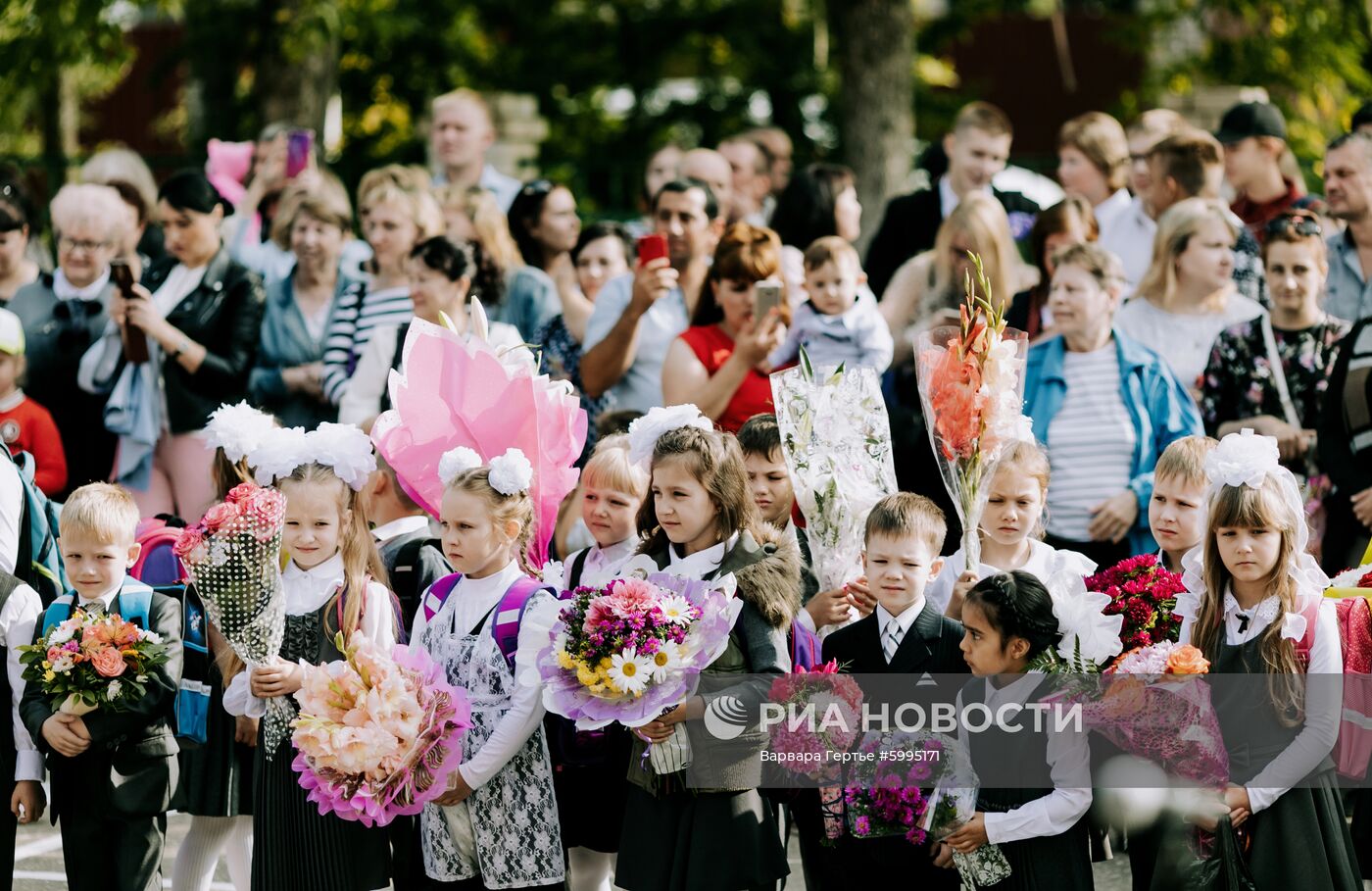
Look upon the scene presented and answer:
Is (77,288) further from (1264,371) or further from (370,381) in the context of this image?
(1264,371)

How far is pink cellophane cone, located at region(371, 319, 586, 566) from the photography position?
215 inches

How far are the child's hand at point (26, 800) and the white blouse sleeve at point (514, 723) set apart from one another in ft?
4.61

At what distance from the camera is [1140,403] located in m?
6.60

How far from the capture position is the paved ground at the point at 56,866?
614 cm

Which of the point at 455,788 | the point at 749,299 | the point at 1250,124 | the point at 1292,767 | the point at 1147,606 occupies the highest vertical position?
the point at 1250,124

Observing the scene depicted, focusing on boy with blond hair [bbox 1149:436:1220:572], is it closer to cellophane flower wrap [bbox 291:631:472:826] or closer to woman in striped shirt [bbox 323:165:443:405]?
cellophane flower wrap [bbox 291:631:472:826]

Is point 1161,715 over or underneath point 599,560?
underneath

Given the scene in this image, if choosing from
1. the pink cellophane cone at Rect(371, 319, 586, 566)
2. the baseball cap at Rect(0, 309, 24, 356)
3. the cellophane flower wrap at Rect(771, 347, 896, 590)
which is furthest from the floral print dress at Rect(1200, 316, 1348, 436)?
the baseball cap at Rect(0, 309, 24, 356)

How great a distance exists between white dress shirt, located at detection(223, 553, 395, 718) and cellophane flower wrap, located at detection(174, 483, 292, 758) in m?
0.17

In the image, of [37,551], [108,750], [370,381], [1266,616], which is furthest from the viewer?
[370,381]

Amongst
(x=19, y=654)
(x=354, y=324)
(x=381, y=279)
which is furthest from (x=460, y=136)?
(x=19, y=654)

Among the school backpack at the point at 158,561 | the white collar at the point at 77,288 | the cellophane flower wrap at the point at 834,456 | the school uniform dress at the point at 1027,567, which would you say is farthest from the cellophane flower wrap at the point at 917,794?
the white collar at the point at 77,288

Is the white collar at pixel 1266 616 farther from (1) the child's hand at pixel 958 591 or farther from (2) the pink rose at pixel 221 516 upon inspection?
(2) the pink rose at pixel 221 516

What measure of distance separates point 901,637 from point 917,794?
500 mm
